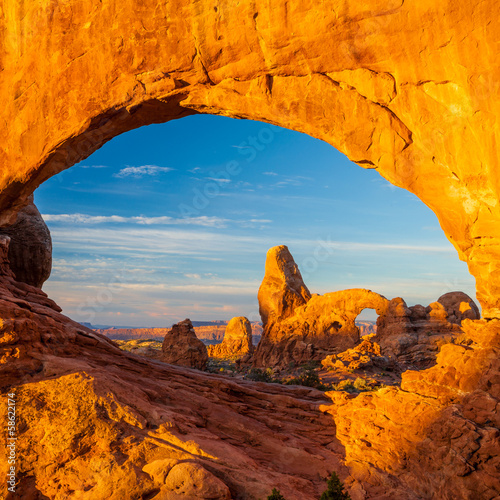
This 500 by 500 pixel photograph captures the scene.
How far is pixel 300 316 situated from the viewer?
32.1 m

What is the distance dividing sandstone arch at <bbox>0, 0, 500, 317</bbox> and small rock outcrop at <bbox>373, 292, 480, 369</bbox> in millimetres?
21016

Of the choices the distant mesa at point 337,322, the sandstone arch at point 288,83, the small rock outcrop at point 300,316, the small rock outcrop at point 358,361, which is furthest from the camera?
the small rock outcrop at point 300,316

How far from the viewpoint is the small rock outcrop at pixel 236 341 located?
4159 cm

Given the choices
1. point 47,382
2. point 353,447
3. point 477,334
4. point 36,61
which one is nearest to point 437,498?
point 353,447

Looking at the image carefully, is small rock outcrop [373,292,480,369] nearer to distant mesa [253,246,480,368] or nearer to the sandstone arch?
distant mesa [253,246,480,368]

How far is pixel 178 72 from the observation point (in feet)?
31.6

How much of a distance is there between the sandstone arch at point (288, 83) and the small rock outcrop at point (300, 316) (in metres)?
22.9

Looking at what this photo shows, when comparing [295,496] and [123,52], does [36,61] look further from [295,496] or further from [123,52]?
[295,496]

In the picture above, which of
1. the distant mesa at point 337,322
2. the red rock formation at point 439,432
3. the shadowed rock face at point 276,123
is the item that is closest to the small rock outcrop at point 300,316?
the distant mesa at point 337,322

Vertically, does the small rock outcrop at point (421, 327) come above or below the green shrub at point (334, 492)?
above

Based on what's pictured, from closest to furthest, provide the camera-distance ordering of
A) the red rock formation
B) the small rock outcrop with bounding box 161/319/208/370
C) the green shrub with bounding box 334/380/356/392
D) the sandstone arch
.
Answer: the red rock formation → the sandstone arch → the green shrub with bounding box 334/380/356/392 → the small rock outcrop with bounding box 161/319/208/370

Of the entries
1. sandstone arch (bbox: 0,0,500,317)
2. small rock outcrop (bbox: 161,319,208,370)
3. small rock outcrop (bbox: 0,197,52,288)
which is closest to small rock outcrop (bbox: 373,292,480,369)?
small rock outcrop (bbox: 161,319,208,370)

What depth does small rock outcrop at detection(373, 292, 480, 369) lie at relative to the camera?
88.8ft

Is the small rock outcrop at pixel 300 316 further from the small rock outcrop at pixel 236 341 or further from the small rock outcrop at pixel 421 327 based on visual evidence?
the small rock outcrop at pixel 236 341
